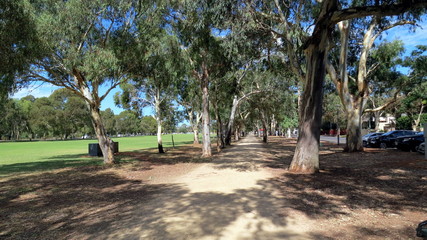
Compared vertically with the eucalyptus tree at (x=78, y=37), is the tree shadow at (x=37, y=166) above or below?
below

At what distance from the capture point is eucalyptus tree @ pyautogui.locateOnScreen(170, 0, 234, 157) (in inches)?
448

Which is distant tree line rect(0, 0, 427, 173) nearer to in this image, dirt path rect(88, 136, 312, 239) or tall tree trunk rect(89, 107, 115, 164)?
tall tree trunk rect(89, 107, 115, 164)

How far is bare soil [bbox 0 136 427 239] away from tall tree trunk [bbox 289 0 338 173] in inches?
35.7

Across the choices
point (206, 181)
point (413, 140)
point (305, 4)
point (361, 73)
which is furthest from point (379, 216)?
point (413, 140)

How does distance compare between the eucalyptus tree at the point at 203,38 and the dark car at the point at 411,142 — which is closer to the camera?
the eucalyptus tree at the point at 203,38

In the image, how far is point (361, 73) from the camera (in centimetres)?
1797

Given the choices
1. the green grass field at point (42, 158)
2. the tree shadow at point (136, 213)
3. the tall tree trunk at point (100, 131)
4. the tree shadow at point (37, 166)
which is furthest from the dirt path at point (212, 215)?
the green grass field at point (42, 158)

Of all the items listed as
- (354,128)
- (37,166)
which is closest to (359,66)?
(354,128)

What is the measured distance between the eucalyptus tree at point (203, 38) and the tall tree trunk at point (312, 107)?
384 centimetres

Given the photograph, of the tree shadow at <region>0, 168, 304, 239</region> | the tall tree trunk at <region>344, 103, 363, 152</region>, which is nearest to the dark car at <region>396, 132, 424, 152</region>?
the tall tree trunk at <region>344, 103, 363, 152</region>

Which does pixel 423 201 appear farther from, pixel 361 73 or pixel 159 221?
pixel 361 73

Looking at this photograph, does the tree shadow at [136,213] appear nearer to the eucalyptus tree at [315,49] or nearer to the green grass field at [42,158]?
the eucalyptus tree at [315,49]

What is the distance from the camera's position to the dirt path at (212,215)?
179 inches

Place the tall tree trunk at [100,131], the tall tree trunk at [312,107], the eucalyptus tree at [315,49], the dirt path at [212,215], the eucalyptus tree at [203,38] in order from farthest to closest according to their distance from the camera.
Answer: the tall tree trunk at [100,131]
the eucalyptus tree at [203,38]
the tall tree trunk at [312,107]
the eucalyptus tree at [315,49]
the dirt path at [212,215]
